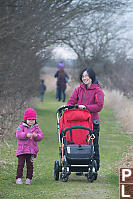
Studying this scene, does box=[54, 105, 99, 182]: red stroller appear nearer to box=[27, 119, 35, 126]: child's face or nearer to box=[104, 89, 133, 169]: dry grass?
box=[27, 119, 35, 126]: child's face

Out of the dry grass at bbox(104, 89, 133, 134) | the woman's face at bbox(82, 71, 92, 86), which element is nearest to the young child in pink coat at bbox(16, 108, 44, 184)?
the woman's face at bbox(82, 71, 92, 86)

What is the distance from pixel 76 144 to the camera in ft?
27.1

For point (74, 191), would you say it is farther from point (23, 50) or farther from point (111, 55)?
point (111, 55)

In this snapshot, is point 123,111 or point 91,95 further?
point 123,111

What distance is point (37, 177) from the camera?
8781 millimetres

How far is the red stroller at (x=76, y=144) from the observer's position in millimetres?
7980

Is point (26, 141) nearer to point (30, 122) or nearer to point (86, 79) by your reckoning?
point (30, 122)

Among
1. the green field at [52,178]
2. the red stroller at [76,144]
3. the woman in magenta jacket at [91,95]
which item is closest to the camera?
the green field at [52,178]

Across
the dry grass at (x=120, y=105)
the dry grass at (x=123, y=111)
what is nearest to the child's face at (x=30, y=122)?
the dry grass at (x=123, y=111)

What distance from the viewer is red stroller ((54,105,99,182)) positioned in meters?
7.98

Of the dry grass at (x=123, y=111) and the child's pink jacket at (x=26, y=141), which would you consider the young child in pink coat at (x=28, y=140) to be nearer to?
the child's pink jacket at (x=26, y=141)

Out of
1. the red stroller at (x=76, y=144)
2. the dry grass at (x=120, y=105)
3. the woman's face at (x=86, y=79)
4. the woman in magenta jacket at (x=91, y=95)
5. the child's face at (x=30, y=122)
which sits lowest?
the dry grass at (x=120, y=105)

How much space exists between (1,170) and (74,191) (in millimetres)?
2166

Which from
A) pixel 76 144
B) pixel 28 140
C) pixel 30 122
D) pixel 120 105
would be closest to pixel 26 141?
pixel 28 140
